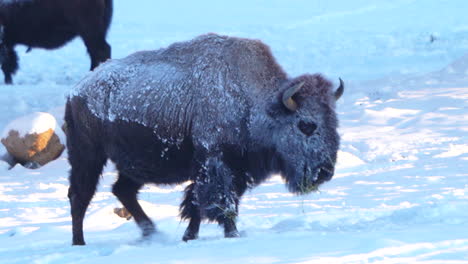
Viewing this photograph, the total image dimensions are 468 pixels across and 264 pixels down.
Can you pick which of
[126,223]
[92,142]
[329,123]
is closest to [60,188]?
[126,223]

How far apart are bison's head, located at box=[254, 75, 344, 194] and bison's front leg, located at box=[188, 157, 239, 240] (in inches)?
14.3

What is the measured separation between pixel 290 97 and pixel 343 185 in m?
2.65

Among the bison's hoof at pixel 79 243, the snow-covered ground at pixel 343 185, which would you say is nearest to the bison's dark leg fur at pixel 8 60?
the snow-covered ground at pixel 343 185

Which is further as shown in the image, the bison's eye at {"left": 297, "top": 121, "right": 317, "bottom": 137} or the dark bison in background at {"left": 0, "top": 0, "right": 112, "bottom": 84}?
the dark bison in background at {"left": 0, "top": 0, "right": 112, "bottom": 84}

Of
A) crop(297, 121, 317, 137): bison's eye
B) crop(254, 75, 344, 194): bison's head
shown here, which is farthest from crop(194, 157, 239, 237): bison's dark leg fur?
crop(297, 121, 317, 137): bison's eye

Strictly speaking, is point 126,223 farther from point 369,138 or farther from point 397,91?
point 397,91

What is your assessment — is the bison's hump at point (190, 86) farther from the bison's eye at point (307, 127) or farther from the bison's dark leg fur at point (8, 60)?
the bison's dark leg fur at point (8, 60)

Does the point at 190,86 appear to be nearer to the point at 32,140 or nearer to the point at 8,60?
the point at 32,140

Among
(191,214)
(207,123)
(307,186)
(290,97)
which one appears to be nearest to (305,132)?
(290,97)

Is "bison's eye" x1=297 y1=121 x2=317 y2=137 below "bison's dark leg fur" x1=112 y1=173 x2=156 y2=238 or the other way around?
the other way around

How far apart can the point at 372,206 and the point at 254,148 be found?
5.18ft

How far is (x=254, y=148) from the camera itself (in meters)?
5.43

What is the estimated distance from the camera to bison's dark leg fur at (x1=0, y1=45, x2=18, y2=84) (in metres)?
12.9

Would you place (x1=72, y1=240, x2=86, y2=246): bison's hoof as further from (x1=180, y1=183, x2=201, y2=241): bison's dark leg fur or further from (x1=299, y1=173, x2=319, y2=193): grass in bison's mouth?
(x1=299, y1=173, x2=319, y2=193): grass in bison's mouth
